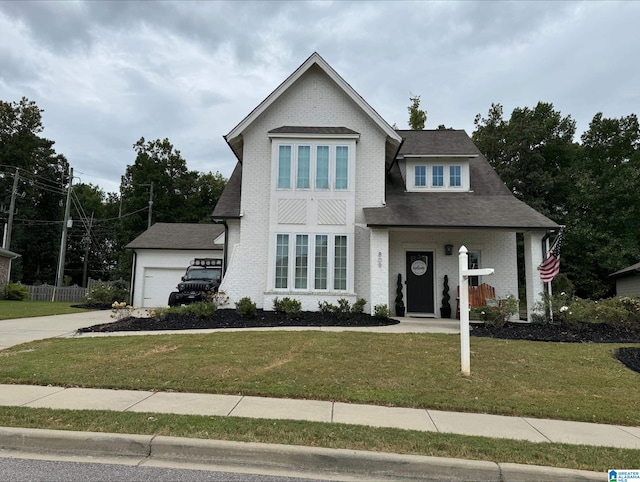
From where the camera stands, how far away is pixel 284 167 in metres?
14.7

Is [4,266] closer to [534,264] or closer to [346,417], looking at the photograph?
[346,417]

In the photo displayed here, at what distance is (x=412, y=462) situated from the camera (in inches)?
151

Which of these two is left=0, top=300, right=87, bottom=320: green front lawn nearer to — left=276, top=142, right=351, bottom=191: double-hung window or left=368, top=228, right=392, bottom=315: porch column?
left=276, top=142, right=351, bottom=191: double-hung window

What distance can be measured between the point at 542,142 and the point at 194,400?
32591 mm

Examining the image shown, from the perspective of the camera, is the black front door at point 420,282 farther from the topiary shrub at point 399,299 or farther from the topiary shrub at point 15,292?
the topiary shrub at point 15,292

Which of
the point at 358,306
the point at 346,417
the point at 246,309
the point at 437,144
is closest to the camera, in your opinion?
the point at 346,417

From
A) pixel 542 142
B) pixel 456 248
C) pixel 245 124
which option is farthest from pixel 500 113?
pixel 245 124

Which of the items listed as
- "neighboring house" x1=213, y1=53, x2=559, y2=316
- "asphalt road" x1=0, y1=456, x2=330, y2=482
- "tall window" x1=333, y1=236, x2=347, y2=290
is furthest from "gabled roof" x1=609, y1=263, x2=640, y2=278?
"asphalt road" x1=0, y1=456, x2=330, y2=482

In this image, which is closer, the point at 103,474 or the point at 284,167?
the point at 103,474

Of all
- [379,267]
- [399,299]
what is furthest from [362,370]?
[399,299]

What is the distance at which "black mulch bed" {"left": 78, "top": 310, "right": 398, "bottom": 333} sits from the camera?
1148cm

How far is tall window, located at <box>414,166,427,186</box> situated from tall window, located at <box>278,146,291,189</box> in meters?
5.44

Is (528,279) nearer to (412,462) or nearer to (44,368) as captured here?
(412,462)

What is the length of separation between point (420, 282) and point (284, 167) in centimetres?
653
